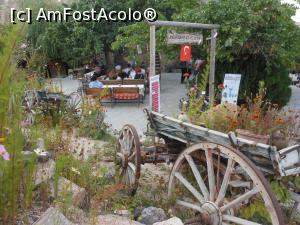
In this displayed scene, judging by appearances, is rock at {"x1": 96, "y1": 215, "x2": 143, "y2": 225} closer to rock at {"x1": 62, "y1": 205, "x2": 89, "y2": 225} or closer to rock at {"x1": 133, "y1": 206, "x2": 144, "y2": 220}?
rock at {"x1": 62, "y1": 205, "x2": 89, "y2": 225}

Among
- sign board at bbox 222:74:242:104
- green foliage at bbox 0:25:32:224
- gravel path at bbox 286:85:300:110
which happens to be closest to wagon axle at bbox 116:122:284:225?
green foliage at bbox 0:25:32:224

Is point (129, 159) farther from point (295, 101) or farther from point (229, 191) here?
point (295, 101)

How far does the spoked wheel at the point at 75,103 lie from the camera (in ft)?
27.8

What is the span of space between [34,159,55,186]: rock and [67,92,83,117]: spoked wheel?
14.9ft

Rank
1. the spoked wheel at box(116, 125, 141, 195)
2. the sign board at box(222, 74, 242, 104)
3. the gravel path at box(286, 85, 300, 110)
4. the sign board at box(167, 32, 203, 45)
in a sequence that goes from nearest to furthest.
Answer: the spoked wheel at box(116, 125, 141, 195) → the sign board at box(167, 32, 203, 45) → the sign board at box(222, 74, 242, 104) → the gravel path at box(286, 85, 300, 110)

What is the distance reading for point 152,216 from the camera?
3930 millimetres

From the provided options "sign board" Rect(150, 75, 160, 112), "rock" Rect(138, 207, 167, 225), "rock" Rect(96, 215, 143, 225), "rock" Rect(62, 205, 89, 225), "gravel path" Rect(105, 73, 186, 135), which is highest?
"sign board" Rect(150, 75, 160, 112)

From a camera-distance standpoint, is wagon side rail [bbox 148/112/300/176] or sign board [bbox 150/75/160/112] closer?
wagon side rail [bbox 148/112/300/176]

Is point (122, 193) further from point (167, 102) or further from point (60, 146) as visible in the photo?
point (167, 102)

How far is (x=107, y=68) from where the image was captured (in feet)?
62.3

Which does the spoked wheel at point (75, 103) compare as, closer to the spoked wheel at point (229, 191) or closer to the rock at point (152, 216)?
the rock at point (152, 216)

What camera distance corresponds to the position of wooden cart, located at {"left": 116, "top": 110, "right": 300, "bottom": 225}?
2.98 metres

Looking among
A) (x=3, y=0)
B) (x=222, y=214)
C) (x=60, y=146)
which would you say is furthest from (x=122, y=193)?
(x=3, y=0)

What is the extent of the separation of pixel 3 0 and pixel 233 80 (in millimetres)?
6229
